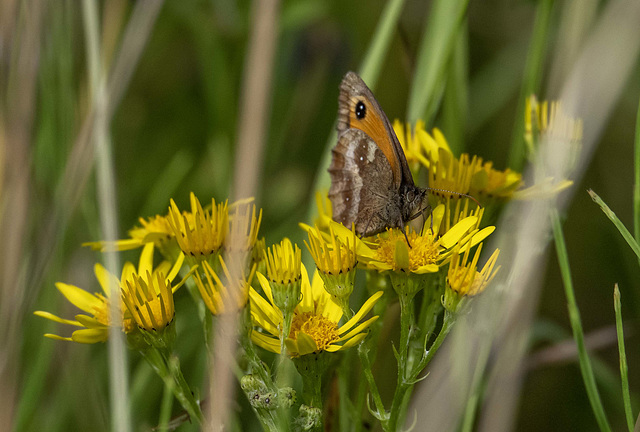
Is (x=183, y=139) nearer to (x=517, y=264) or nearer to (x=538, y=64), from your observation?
(x=538, y=64)

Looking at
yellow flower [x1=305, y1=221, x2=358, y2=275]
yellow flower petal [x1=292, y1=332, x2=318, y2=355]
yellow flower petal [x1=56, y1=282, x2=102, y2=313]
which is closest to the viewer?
yellow flower petal [x1=292, y1=332, x2=318, y2=355]

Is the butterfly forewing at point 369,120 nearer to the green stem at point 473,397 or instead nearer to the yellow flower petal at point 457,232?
the yellow flower petal at point 457,232

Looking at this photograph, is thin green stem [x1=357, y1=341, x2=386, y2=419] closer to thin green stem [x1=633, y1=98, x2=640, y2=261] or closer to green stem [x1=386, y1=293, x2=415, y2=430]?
green stem [x1=386, y1=293, x2=415, y2=430]

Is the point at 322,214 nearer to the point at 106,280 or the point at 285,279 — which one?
the point at 285,279

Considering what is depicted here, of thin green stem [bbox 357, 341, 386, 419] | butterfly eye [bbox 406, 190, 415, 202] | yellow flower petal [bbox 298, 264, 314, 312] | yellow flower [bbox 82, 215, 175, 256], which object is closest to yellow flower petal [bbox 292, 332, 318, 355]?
thin green stem [bbox 357, 341, 386, 419]

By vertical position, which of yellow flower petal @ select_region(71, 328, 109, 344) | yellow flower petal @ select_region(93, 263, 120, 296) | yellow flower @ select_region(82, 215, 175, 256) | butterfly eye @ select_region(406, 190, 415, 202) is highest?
butterfly eye @ select_region(406, 190, 415, 202)

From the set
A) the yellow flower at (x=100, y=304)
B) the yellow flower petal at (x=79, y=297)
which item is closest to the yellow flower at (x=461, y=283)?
the yellow flower at (x=100, y=304)

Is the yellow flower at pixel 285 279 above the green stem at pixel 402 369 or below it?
above
